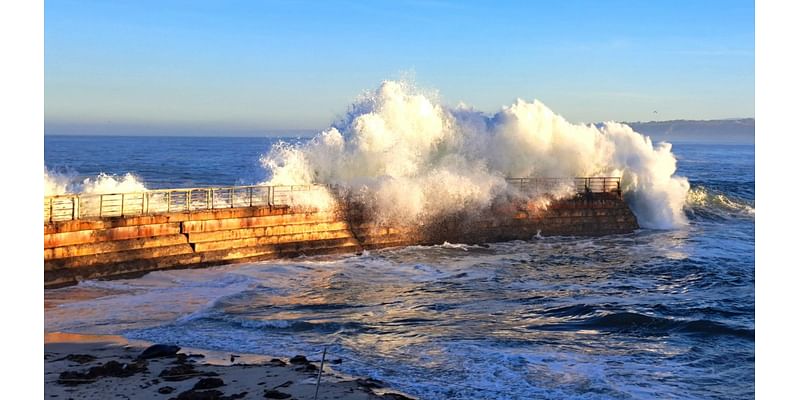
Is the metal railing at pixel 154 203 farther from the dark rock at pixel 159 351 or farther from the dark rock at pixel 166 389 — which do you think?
the dark rock at pixel 166 389

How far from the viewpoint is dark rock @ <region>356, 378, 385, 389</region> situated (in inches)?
337

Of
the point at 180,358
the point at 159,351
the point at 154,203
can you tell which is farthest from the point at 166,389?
the point at 154,203

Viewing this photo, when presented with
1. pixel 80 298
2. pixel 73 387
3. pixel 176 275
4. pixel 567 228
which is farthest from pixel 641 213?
pixel 73 387

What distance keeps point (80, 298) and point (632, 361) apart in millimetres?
8798

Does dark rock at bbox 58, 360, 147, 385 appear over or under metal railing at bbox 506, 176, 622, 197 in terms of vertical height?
under

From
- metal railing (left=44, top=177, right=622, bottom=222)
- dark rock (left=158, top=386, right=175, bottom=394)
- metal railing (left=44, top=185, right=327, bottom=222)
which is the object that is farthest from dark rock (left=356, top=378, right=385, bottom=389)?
metal railing (left=44, top=185, right=327, bottom=222)

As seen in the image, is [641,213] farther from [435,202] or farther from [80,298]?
[80,298]

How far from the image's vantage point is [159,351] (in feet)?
31.5

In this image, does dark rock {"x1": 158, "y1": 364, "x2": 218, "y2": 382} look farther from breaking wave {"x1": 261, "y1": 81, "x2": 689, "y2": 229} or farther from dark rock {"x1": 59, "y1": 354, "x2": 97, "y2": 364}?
breaking wave {"x1": 261, "y1": 81, "x2": 689, "y2": 229}

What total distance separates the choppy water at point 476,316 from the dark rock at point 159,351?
1.59 ft

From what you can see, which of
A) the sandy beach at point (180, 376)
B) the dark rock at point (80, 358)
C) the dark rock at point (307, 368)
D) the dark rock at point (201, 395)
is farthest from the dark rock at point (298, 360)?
the dark rock at point (80, 358)

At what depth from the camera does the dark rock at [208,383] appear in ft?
26.9

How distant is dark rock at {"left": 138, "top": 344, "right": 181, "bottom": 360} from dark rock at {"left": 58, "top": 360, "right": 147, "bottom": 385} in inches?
14.6

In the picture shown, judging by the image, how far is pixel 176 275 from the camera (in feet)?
49.3
